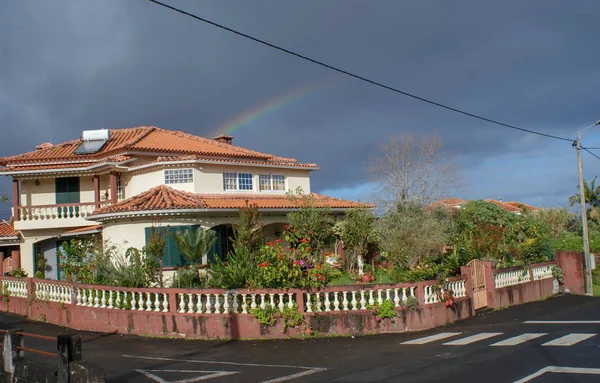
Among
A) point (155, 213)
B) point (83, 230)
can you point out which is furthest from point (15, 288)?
point (83, 230)

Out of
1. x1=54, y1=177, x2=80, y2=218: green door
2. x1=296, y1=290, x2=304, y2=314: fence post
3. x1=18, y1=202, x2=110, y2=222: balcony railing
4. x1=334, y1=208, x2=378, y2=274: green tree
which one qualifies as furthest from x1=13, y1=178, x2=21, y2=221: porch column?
x1=296, y1=290, x2=304, y2=314: fence post

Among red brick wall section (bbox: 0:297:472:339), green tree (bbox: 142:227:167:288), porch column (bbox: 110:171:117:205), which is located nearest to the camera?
red brick wall section (bbox: 0:297:472:339)

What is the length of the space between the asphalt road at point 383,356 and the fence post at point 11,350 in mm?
1657

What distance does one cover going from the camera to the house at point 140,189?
20234 millimetres

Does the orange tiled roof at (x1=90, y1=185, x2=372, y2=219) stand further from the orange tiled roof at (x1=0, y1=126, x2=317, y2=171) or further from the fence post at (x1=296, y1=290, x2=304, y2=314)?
the fence post at (x1=296, y1=290, x2=304, y2=314)

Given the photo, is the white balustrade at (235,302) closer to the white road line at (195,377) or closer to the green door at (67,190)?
the white road line at (195,377)

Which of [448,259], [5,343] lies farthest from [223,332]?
[448,259]

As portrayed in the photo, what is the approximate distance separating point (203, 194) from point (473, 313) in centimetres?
1160

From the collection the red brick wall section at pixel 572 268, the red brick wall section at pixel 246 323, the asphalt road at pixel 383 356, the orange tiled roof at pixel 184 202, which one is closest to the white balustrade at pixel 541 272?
the red brick wall section at pixel 572 268

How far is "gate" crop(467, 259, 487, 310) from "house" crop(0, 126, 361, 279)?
8051 millimetres

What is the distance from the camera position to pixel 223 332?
42.7 ft

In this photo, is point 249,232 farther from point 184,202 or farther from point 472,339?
point 472,339

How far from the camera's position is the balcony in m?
24.4

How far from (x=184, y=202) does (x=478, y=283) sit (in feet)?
35.3
